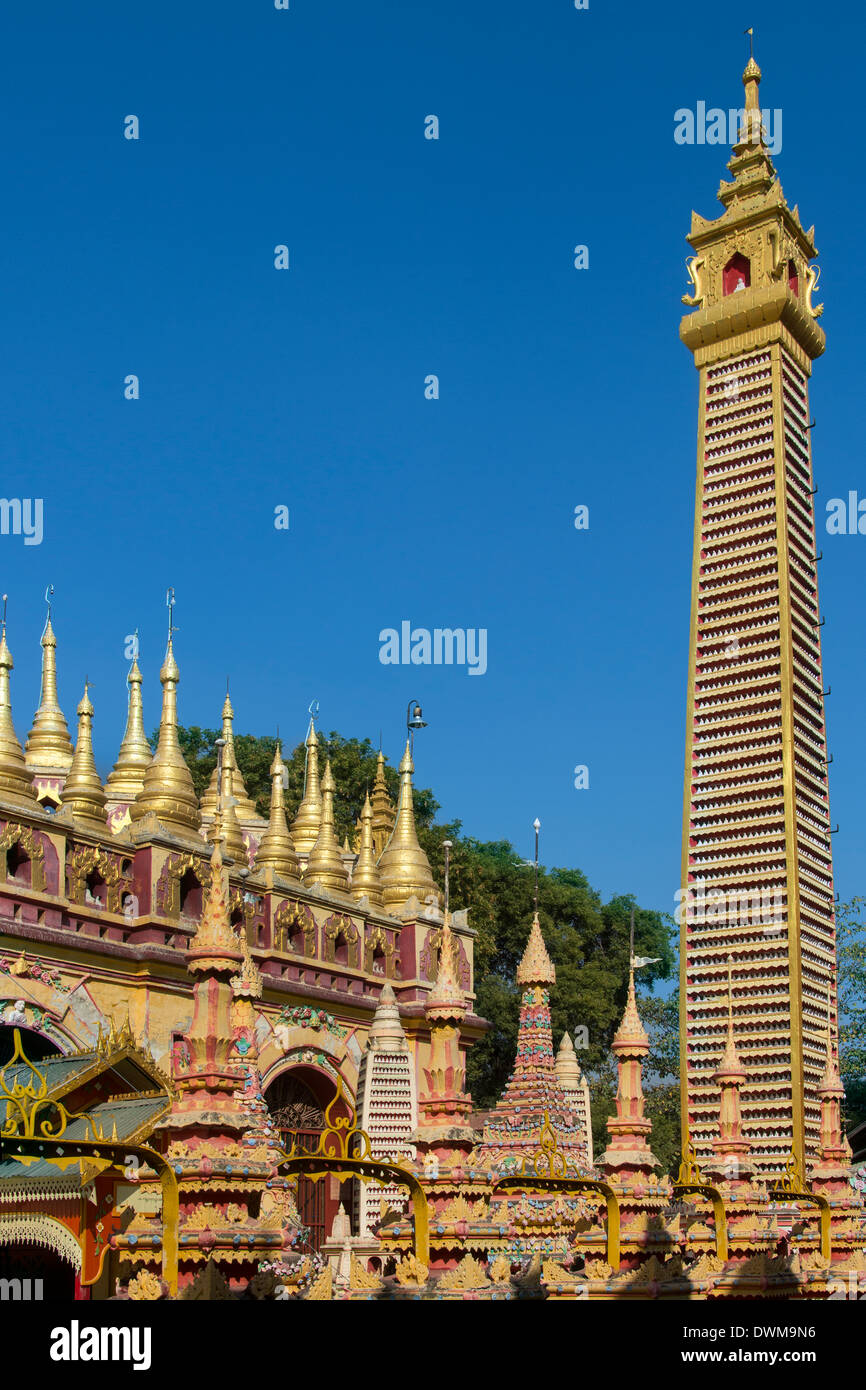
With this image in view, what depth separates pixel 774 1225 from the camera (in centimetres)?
2422

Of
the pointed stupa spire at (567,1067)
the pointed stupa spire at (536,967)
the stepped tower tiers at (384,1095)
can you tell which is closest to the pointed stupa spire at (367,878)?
the stepped tower tiers at (384,1095)

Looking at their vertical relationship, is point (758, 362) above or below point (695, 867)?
above

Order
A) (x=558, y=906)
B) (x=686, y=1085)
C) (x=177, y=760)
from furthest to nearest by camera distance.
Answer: (x=558, y=906)
(x=686, y=1085)
(x=177, y=760)

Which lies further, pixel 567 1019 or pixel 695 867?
pixel 567 1019

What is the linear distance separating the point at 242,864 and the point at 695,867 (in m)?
10.9

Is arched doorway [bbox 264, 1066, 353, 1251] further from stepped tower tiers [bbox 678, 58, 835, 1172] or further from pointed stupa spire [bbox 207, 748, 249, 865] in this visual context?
stepped tower tiers [bbox 678, 58, 835, 1172]

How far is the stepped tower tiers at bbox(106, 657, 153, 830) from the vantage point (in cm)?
3412

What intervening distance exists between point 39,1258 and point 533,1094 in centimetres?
867

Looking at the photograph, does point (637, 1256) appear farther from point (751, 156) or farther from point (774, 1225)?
point (751, 156)

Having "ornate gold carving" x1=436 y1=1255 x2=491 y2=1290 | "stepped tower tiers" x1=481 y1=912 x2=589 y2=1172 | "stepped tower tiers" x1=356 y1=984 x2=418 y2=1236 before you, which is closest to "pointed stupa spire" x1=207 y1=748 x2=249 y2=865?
"stepped tower tiers" x1=356 y1=984 x2=418 y2=1236

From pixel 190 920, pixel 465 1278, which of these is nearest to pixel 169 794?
pixel 190 920

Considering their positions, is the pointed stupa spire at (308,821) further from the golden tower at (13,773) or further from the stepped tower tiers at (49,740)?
the golden tower at (13,773)

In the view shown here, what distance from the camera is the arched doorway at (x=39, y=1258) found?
1731 cm
